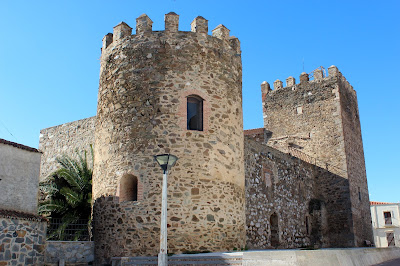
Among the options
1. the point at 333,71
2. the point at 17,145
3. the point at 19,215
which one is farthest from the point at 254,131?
the point at 19,215

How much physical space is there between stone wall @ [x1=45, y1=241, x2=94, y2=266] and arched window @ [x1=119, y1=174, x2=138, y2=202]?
1.62 meters

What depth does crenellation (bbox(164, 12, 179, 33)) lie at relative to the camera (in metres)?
11.9

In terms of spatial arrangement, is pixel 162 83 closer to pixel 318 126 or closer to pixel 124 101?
pixel 124 101

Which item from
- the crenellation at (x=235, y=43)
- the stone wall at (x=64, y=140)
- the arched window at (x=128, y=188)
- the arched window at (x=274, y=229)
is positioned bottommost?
the arched window at (x=274, y=229)

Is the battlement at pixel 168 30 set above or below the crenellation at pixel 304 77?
below

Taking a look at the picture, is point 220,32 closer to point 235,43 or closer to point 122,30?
point 235,43

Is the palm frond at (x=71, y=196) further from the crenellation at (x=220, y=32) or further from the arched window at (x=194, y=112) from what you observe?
the crenellation at (x=220, y=32)

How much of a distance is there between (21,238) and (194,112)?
518 cm

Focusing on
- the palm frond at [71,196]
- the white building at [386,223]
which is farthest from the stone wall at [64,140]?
the white building at [386,223]

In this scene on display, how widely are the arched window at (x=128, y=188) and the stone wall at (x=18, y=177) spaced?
202 centimetres

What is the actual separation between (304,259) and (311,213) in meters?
12.0

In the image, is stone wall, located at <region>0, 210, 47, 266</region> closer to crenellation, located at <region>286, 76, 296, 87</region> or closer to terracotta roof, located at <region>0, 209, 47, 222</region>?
terracotta roof, located at <region>0, 209, 47, 222</region>

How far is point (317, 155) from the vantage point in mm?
21734

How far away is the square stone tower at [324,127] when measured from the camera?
2109 cm
